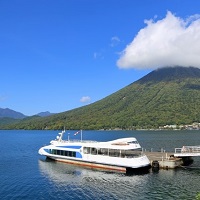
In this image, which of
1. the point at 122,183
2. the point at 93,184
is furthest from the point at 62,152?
the point at 122,183

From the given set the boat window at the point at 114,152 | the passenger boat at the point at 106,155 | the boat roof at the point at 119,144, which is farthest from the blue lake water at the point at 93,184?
the boat roof at the point at 119,144

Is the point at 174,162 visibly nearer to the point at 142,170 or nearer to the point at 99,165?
the point at 142,170

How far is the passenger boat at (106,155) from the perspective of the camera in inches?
2564

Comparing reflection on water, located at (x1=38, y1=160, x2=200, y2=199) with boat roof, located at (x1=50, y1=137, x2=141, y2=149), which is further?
boat roof, located at (x1=50, y1=137, x2=141, y2=149)

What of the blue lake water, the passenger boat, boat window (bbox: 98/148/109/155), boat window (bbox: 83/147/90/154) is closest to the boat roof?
the passenger boat

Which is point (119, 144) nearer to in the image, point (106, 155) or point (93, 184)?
point (106, 155)

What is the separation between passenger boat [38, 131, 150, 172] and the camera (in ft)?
214

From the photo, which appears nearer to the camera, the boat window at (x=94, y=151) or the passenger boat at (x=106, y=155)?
the passenger boat at (x=106, y=155)

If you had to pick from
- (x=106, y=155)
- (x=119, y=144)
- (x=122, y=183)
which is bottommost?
(x=122, y=183)

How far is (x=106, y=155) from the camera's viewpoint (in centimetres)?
6869

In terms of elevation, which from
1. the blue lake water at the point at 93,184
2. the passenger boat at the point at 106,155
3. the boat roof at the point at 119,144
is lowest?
the blue lake water at the point at 93,184

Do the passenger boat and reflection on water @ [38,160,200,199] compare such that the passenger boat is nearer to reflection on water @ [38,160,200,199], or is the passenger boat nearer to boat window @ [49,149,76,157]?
boat window @ [49,149,76,157]

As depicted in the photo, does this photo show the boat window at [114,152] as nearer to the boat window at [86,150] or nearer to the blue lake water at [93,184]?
the blue lake water at [93,184]

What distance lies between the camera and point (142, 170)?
66.1 meters
